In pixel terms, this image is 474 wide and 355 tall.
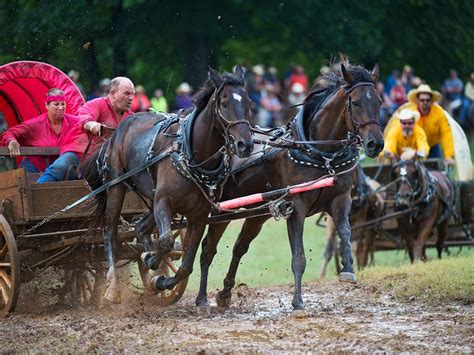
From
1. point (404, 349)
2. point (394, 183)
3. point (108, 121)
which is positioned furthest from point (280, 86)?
point (404, 349)

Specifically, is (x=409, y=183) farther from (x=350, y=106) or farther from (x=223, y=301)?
(x=350, y=106)

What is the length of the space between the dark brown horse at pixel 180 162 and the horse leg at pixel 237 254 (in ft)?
3.20

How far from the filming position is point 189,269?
35.0 feet

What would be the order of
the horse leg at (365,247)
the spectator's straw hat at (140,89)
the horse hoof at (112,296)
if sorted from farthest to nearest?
the spectator's straw hat at (140,89)
the horse leg at (365,247)
the horse hoof at (112,296)

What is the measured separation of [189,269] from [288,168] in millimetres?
1280

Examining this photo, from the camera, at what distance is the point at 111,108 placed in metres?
11.8

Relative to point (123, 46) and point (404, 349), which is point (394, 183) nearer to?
point (123, 46)

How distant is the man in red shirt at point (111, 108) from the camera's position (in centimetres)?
1156

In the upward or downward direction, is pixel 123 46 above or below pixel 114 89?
above

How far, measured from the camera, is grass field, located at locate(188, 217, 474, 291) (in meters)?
16.1

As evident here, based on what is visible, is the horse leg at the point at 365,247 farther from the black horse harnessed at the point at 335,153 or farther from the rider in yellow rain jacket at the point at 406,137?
the black horse harnessed at the point at 335,153

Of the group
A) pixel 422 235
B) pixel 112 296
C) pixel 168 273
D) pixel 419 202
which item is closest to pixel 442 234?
pixel 422 235

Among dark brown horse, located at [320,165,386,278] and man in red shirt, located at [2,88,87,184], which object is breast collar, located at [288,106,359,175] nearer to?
man in red shirt, located at [2,88,87,184]

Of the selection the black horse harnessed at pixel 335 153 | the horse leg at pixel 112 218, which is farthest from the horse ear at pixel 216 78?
the horse leg at pixel 112 218
